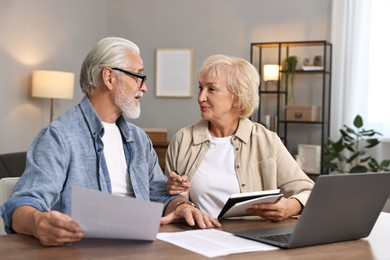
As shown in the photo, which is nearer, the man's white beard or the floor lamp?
the man's white beard

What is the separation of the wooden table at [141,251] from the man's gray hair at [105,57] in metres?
0.79

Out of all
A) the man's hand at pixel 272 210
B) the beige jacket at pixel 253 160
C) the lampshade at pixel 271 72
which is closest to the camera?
the man's hand at pixel 272 210

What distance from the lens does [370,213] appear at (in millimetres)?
1969

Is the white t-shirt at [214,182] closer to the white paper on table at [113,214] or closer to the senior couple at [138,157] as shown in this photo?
A: the senior couple at [138,157]

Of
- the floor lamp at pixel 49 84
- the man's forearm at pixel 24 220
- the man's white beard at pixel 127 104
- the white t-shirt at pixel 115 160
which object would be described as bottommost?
the man's forearm at pixel 24 220

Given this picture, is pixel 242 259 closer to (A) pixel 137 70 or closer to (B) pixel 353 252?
(B) pixel 353 252

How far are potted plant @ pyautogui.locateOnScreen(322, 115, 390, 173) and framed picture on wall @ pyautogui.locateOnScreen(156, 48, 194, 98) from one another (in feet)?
5.91

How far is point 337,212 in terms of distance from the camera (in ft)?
6.00

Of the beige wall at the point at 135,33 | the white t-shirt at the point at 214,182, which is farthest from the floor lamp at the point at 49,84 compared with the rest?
the white t-shirt at the point at 214,182

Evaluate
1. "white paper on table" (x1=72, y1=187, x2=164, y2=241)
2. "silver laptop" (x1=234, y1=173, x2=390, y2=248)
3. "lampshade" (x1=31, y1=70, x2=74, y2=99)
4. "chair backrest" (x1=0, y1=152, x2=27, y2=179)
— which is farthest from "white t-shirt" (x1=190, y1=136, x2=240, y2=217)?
"lampshade" (x1=31, y1=70, x2=74, y2=99)

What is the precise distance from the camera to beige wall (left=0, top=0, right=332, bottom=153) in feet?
19.0

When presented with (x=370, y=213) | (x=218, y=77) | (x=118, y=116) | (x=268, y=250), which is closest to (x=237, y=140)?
(x=218, y=77)

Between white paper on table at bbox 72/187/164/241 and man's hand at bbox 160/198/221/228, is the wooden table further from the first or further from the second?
man's hand at bbox 160/198/221/228

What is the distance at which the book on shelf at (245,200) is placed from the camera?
2109 millimetres
